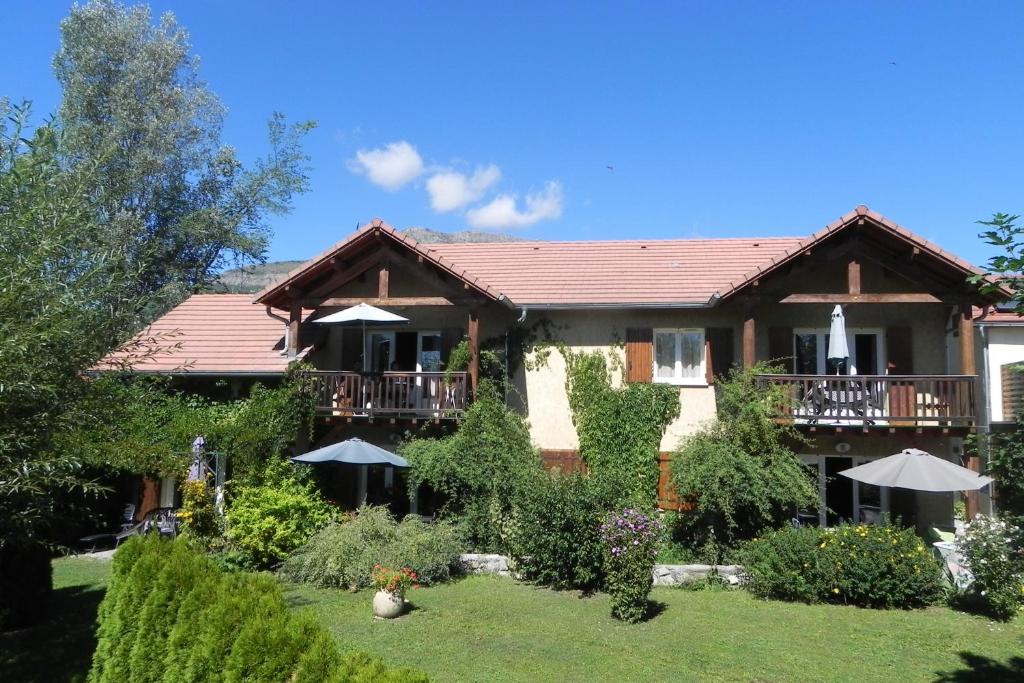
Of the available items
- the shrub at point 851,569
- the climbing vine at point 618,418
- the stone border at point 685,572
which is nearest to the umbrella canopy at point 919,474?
the shrub at point 851,569

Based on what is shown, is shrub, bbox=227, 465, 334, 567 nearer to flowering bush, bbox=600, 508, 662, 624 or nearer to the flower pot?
the flower pot

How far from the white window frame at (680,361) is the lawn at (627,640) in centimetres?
539

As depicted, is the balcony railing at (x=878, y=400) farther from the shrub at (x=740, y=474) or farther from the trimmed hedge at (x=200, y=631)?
the trimmed hedge at (x=200, y=631)

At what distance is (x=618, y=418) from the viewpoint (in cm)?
1652

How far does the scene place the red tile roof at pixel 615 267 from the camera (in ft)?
56.5

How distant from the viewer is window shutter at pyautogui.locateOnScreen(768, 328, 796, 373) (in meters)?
16.4

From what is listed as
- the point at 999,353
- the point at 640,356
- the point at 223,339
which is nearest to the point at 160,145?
the point at 223,339

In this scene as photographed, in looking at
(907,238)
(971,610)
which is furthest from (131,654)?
(907,238)

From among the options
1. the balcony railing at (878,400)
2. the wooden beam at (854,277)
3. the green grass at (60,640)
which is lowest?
the green grass at (60,640)

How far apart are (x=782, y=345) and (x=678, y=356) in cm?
230

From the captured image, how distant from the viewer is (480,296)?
16.4 metres

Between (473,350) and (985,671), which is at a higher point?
(473,350)

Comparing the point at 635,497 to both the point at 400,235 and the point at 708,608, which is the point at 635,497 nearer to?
the point at 708,608

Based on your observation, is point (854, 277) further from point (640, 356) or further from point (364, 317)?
point (364, 317)
